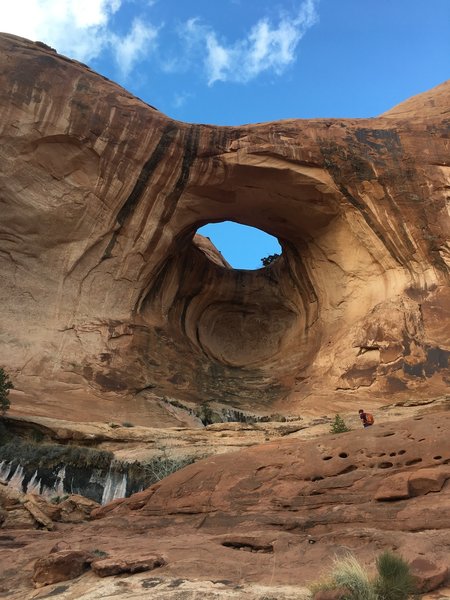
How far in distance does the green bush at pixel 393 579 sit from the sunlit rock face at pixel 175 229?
12658 mm

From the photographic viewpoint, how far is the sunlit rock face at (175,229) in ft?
53.7

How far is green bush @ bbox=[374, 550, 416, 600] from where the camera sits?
3336 mm

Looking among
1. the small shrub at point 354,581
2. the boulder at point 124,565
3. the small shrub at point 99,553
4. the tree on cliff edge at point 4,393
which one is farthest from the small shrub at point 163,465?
the small shrub at point 354,581

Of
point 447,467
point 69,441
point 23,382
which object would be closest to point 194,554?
point 447,467

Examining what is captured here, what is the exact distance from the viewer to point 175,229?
62.9 ft

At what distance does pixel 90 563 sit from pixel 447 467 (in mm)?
3878

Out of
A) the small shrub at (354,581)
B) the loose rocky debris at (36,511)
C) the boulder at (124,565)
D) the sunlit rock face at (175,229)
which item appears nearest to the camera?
the small shrub at (354,581)

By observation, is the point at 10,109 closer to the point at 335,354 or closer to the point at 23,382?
the point at 23,382

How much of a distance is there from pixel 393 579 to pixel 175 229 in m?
16.7

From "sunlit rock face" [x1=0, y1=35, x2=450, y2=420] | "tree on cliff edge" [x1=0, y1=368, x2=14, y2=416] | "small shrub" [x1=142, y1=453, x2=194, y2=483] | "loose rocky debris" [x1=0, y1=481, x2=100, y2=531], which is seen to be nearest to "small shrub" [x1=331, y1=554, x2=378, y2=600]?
"loose rocky debris" [x1=0, y1=481, x2=100, y2=531]

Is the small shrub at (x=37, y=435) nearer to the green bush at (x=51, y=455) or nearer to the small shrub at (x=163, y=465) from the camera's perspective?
the green bush at (x=51, y=455)

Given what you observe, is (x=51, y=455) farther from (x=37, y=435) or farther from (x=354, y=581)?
(x=354, y=581)

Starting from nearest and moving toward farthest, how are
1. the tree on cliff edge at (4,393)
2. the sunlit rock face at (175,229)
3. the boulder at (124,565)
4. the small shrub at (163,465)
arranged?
the boulder at (124,565) < the small shrub at (163,465) < the tree on cliff edge at (4,393) < the sunlit rock face at (175,229)

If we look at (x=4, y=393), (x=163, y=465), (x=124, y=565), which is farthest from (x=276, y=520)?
(x=4, y=393)
